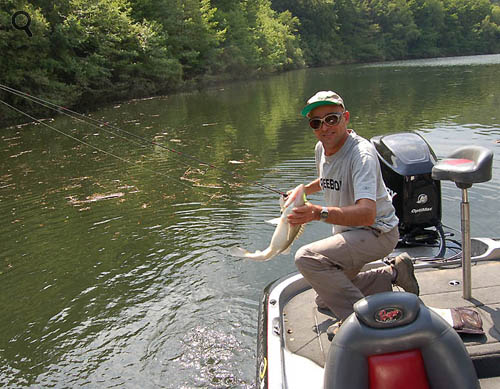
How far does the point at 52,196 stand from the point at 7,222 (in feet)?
5.32

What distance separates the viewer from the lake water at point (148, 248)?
4.79 metres

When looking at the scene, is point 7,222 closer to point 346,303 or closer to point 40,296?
point 40,296

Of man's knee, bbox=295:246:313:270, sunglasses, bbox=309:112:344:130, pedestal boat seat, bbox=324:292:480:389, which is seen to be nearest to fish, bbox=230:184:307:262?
man's knee, bbox=295:246:313:270

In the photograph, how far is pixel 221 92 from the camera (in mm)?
34781

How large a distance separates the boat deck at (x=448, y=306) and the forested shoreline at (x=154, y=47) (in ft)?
72.8

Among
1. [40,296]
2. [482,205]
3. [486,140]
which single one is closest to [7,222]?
[40,296]

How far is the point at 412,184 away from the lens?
17.6 feet

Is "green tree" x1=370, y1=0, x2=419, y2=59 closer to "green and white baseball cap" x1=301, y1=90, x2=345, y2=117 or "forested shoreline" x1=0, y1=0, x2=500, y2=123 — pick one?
"forested shoreline" x1=0, y1=0, x2=500, y2=123

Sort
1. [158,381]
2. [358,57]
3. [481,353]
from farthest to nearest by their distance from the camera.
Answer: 1. [358,57]
2. [158,381]
3. [481,353]

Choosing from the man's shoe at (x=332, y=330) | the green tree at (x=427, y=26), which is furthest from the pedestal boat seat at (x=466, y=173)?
the green tree at (x=427, y=26)

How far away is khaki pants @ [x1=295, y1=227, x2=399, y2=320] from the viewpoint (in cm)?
337

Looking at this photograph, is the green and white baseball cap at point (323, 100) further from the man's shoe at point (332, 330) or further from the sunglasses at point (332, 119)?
the man's shoe at point (332, 330)

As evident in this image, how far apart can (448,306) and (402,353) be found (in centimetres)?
152

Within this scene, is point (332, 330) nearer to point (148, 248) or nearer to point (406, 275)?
point (406, 275)
